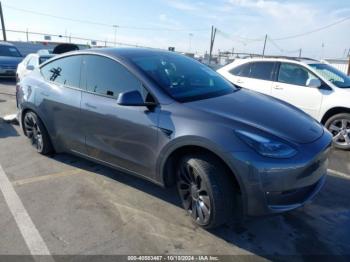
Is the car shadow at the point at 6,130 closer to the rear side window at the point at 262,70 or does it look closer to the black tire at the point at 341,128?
the rear side window at the point at 262,70

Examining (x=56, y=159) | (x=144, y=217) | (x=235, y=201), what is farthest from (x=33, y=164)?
(x=235, y=201)

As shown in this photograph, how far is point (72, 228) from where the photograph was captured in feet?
10.3

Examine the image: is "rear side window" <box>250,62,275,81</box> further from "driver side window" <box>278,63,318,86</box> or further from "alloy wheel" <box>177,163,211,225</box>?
"alloy wheel" <box>177,163,211,225</box>

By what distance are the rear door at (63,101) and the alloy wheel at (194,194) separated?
5.02 ft

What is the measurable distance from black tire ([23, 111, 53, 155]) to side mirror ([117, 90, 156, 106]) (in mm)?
1966

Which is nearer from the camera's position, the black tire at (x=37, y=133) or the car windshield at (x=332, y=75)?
the black tire at (x=37, y=133)

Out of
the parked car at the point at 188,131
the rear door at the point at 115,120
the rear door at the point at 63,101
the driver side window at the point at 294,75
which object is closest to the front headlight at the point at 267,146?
the parked car at the point at 188,131

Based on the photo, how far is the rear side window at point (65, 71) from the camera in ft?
13.7

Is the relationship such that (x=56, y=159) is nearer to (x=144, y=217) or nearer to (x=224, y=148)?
(x=144, y=217)

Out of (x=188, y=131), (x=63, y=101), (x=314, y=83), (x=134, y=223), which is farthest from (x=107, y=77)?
(x=314, y=83)

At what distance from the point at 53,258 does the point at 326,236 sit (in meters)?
2.51

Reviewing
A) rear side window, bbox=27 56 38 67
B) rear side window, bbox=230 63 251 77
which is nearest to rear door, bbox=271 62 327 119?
rear side window, bbox=230 63 251 77

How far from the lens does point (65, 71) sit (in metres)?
4.37

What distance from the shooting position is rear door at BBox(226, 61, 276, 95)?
674 cm
